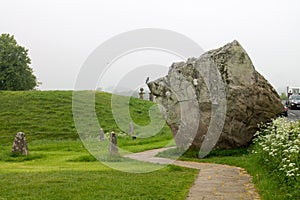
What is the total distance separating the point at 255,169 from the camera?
34.0ft

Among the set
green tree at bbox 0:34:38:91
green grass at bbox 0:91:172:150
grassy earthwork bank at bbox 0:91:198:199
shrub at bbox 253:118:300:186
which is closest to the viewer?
shrub at bbox 253:118:300:186

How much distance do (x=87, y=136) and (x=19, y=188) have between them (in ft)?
55.7

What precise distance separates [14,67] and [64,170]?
49042 millimetres

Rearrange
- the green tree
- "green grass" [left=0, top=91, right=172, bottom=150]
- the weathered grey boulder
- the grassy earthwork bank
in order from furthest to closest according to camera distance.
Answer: the green tree → "green grass" [left=0, top=91, right=172, bottom=150] → the weathered grey boulder → the grassy earthwork bank

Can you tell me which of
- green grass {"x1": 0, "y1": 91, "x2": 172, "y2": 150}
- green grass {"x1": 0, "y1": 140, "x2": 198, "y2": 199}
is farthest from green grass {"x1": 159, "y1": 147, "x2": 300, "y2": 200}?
green grass {"x1": 0, "y1": 91, "x2": 172, "y2": 150}

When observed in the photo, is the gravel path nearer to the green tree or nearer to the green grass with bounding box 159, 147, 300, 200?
the green grass with bounding box 159, 147, 300, 200

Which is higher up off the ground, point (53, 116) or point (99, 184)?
point (53, 116)

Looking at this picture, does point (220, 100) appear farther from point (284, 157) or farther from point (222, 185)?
point (284, 157)

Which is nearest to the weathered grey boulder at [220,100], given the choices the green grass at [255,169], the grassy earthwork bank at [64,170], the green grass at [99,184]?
the green grass at [255,169]

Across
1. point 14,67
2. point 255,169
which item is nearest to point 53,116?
point 255,169

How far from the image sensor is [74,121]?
1251 inches

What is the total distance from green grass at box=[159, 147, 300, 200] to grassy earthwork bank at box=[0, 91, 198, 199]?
58.8 inches

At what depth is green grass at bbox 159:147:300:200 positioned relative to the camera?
688 cm

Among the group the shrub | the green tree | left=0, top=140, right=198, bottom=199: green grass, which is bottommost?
left=0, top=140, right=198, bottom=199: green grass
